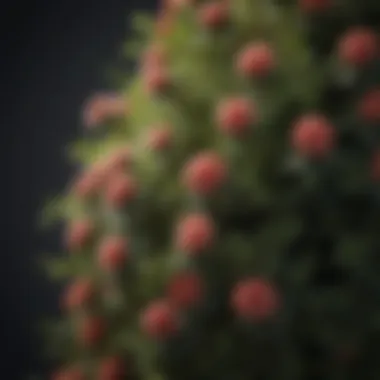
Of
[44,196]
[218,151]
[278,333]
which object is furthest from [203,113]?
[44,196]

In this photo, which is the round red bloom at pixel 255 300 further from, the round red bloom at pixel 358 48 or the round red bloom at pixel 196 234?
the round red bloom at pixel 358 48

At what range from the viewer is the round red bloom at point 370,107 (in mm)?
549

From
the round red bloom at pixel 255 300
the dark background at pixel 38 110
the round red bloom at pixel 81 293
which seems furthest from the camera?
the dark background at pixel 38 110

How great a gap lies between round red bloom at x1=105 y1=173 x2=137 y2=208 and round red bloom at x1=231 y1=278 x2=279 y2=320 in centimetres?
10

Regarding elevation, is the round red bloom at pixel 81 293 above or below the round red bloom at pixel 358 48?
below

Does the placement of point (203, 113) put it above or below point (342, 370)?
above

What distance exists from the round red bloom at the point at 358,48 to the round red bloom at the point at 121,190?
0.56 ft

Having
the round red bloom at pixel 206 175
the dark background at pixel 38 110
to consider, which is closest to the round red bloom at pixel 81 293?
the round red bloom at pixel 206 175

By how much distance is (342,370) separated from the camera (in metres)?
0.56

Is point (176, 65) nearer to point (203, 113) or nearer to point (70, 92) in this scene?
point (203, 113)

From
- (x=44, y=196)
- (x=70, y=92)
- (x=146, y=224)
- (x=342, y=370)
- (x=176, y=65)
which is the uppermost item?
(x=70, y=92)

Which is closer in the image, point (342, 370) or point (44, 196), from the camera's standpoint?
point (342, 370)

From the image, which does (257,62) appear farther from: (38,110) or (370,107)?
(38,110)

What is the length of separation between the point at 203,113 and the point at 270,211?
96 mm
